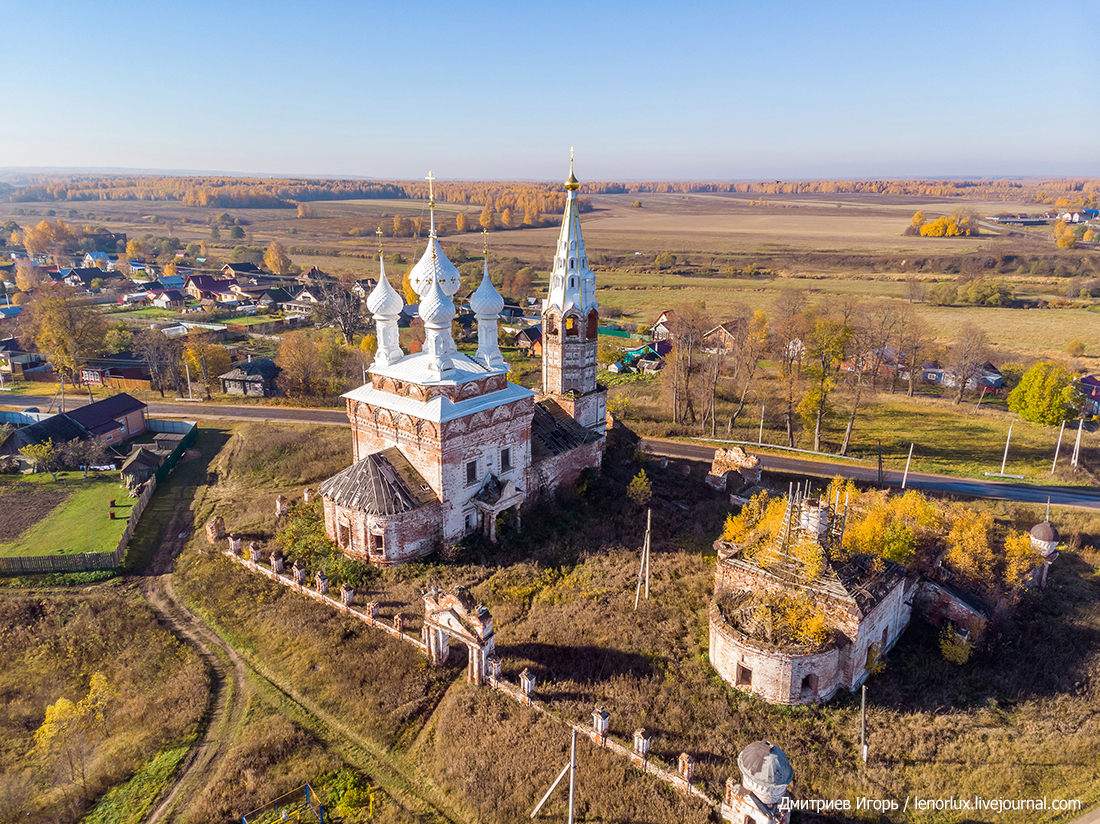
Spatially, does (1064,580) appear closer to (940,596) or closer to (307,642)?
(940,596)

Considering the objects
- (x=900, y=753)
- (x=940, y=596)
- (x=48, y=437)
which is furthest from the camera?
(x=48, y=437)

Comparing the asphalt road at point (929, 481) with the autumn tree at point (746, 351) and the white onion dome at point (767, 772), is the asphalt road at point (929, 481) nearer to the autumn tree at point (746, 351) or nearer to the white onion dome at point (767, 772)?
the autumn tree at point (746, 351)

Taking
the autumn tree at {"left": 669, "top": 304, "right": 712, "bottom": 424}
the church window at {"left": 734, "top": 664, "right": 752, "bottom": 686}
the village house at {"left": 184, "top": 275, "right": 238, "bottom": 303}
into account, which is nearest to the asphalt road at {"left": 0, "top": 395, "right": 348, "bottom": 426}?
the autumn tree at {"left": 669, "top": 304, "right": 712, "bottom": 424}

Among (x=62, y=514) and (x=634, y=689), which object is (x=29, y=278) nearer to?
(x=62, y=514)

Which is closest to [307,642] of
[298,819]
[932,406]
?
[298,819]

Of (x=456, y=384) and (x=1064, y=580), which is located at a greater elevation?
(x=456, y=384)

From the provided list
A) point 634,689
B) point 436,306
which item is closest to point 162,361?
point 436,306

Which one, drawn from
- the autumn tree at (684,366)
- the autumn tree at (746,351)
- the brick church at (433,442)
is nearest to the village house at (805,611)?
the brick church at (433,442)
